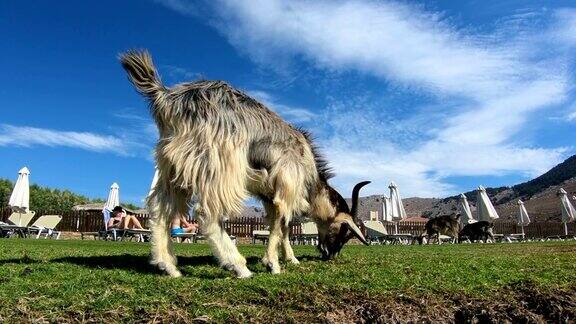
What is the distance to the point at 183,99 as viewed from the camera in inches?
217

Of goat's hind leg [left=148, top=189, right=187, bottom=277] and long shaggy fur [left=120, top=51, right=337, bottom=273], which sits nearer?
long shaggy fur [left=120, top=51, right=337, bottom=273]

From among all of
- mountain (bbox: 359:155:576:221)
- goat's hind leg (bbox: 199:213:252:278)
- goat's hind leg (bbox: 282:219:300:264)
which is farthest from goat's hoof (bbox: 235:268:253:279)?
mountain (bbox: 359:155:576:221)

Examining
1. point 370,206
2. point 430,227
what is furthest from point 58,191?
point 430,227

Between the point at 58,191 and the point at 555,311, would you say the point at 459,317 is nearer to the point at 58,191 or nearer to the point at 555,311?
the point at 555,311

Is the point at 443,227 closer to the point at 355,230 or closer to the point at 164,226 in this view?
the point at 355,230

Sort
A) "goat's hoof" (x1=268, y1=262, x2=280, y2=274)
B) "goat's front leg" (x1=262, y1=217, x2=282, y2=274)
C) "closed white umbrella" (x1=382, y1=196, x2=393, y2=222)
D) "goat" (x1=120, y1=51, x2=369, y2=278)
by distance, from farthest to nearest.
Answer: "closed white umbrella" (x1=382, y1=196, x2=393, y2=222), "goat's front leg" (x1=262, y1=217, x2=282, y2=274), "goat's hoof" (x1=268, y1=262, x2=280, y2=274), "goat" (x1=120, y1=51, x2=369, y2=278)

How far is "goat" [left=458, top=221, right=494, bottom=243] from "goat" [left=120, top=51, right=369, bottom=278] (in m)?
28.0

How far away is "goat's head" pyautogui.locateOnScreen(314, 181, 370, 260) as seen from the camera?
764cm

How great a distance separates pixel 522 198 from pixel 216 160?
85.8 metres

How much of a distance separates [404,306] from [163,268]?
263 centimetres

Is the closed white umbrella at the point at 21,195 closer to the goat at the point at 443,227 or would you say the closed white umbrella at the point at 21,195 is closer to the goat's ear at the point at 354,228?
the goat's ear at the point at 354,228

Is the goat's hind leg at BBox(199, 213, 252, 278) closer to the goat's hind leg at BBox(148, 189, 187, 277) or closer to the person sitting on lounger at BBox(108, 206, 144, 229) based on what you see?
the goat's hind leg at BBox(148, 189, 187, 277)

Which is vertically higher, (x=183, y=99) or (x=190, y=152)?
(x=183, y=99)

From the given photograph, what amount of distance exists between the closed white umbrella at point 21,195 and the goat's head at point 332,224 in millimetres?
20308
